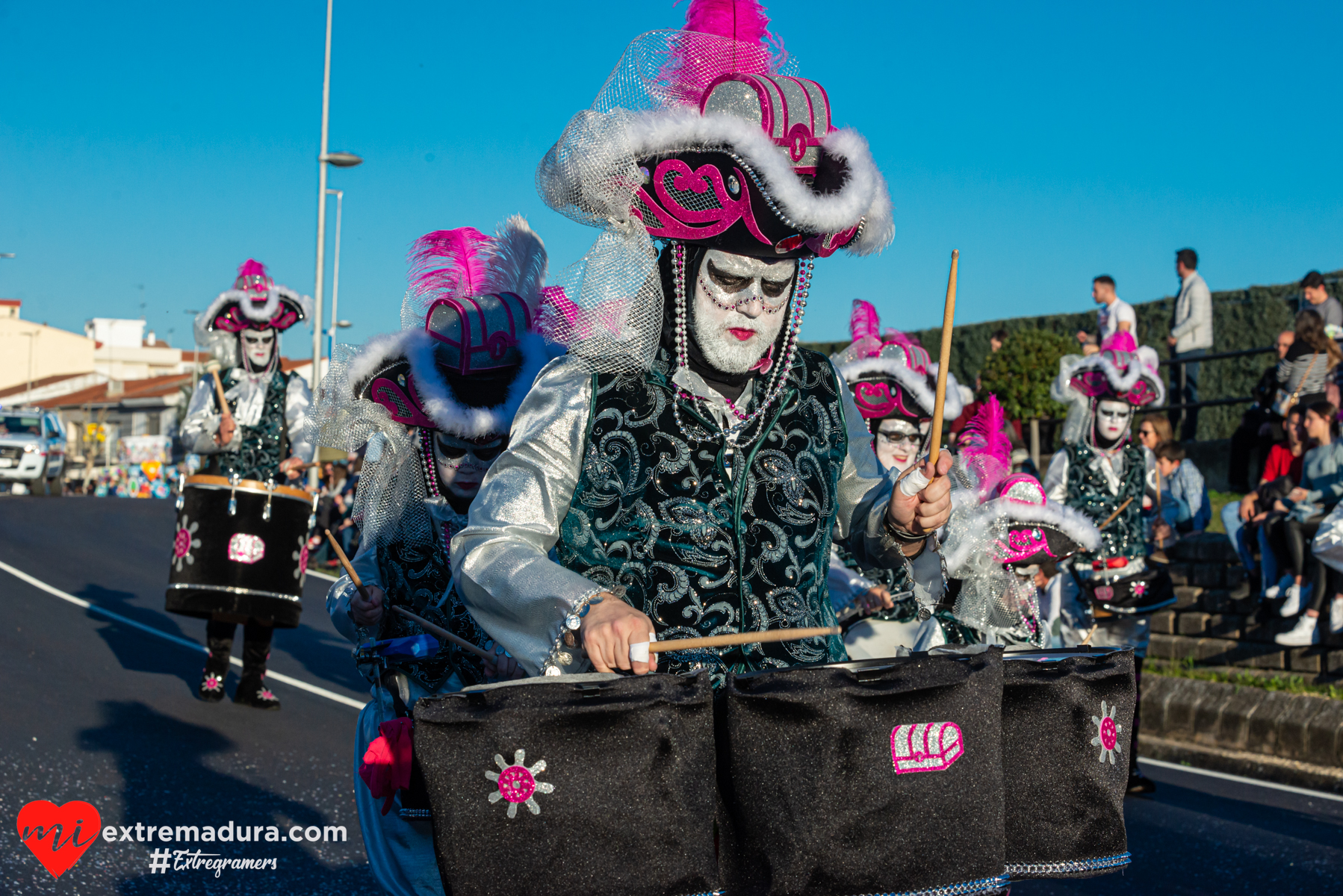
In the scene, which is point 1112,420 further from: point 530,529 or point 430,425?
point 530,529

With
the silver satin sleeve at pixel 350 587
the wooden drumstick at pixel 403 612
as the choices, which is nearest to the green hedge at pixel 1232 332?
the silver satin sleeve at pixel 350 587

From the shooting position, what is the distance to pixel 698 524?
2.77m

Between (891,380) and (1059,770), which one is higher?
(891,380)

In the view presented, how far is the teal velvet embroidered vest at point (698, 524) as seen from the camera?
8.97 ft

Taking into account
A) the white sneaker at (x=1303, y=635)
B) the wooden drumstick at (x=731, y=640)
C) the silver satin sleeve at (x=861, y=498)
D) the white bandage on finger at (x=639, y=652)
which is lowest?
the white sneaker at (x=1303, y=635)

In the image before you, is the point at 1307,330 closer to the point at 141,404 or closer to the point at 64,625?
the point at 64,625

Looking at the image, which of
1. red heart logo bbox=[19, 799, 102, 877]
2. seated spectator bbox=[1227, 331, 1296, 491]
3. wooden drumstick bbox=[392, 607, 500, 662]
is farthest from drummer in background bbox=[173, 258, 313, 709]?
seated spectator bbox=[1227, 331, 1296, 491]

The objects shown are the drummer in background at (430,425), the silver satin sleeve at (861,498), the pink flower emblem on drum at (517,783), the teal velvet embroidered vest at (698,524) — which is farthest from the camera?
the drummer in background at (430,425)

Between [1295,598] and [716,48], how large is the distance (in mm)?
7610

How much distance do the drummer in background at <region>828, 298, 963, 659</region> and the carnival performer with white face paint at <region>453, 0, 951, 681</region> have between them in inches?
104

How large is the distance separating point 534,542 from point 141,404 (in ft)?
217

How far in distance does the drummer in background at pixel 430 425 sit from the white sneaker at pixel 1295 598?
6621 millimetres

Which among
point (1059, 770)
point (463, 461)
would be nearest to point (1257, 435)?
point (463, 461)

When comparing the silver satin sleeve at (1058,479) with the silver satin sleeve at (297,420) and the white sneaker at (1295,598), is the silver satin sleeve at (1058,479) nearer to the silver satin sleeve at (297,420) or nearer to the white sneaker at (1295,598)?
the white sneaker at (1295,598)
